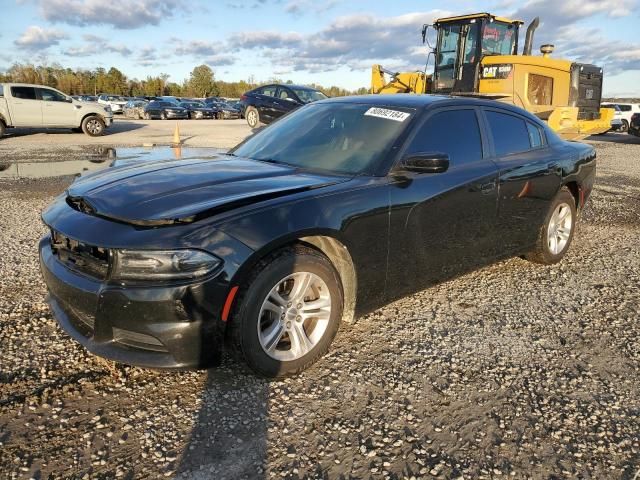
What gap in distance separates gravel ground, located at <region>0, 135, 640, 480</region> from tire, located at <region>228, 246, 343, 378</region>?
0.14 meters

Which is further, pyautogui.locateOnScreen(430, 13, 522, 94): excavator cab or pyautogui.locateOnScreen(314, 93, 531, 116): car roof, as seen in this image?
pyautogui.locateOnScreen(430, 13, 522, 94): excavator cab

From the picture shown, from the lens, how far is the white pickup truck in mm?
15961

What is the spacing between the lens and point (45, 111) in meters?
16.7

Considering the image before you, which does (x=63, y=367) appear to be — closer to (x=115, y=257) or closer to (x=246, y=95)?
(x=115, y=257)

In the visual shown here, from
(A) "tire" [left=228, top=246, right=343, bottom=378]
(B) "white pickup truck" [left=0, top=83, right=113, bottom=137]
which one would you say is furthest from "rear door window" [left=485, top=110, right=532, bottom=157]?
(B) "white pickup truck" [left=0, top=83, right=113, bottom=137]

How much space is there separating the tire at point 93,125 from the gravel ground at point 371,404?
606 inches

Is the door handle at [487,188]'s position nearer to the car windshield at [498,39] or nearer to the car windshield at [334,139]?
the car windshield at [334,139]

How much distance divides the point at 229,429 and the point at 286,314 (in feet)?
2.25

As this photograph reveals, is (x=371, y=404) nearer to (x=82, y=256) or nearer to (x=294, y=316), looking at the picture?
A: (x=294, y=316)

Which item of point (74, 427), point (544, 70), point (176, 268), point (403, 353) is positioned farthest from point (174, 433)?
point (544, 70)

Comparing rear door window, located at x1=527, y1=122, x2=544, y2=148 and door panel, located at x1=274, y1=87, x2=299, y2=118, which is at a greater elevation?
door panel, located at x1=274, y1=87, x2=299, y2=118

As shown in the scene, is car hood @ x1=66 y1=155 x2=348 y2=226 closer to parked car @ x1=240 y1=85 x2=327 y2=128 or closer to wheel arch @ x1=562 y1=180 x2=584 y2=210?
wheel arch @ x1=562 y1=180 x2=584 y2=210

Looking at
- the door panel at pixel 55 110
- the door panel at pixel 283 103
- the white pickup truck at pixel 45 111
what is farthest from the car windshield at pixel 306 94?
the door panel at pixel 55 110

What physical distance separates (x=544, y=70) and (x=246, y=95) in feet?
36.1
